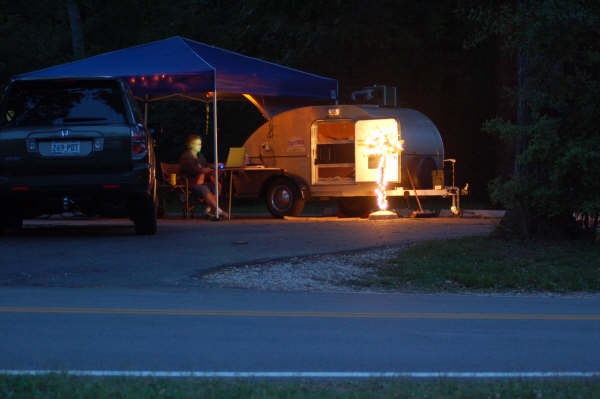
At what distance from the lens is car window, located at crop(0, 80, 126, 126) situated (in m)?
14.1

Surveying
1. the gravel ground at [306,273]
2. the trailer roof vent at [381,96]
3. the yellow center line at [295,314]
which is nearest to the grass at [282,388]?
the yellow center line at [295,314]

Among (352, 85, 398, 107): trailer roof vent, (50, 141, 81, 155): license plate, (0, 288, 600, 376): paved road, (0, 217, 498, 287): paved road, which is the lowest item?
(0, 288, 600, 376): paved road

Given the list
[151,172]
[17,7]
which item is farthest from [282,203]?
[17,7]

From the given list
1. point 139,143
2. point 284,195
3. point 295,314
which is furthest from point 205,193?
point 295,314

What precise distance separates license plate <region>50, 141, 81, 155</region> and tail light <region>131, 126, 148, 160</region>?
74 centimetres

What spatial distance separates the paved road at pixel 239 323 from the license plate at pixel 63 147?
137 cm

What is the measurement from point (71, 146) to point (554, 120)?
6486 mm

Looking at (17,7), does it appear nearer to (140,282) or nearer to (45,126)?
(45,126)

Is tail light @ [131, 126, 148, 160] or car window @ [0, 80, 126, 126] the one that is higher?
car window @ [0, 80, 126, 126]

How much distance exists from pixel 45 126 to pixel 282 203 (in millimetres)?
7640

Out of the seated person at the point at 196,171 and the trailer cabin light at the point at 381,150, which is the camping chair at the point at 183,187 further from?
the trailer cabin light at the point at 381,150

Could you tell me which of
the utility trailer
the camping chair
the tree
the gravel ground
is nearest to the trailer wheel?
the utility trailer

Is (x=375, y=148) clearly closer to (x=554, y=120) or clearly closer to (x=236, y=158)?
(x=236, y=158)

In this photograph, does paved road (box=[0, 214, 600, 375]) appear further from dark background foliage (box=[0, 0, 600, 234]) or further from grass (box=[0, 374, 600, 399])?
dark background foliage (box=[0, 0, 600, 234])
